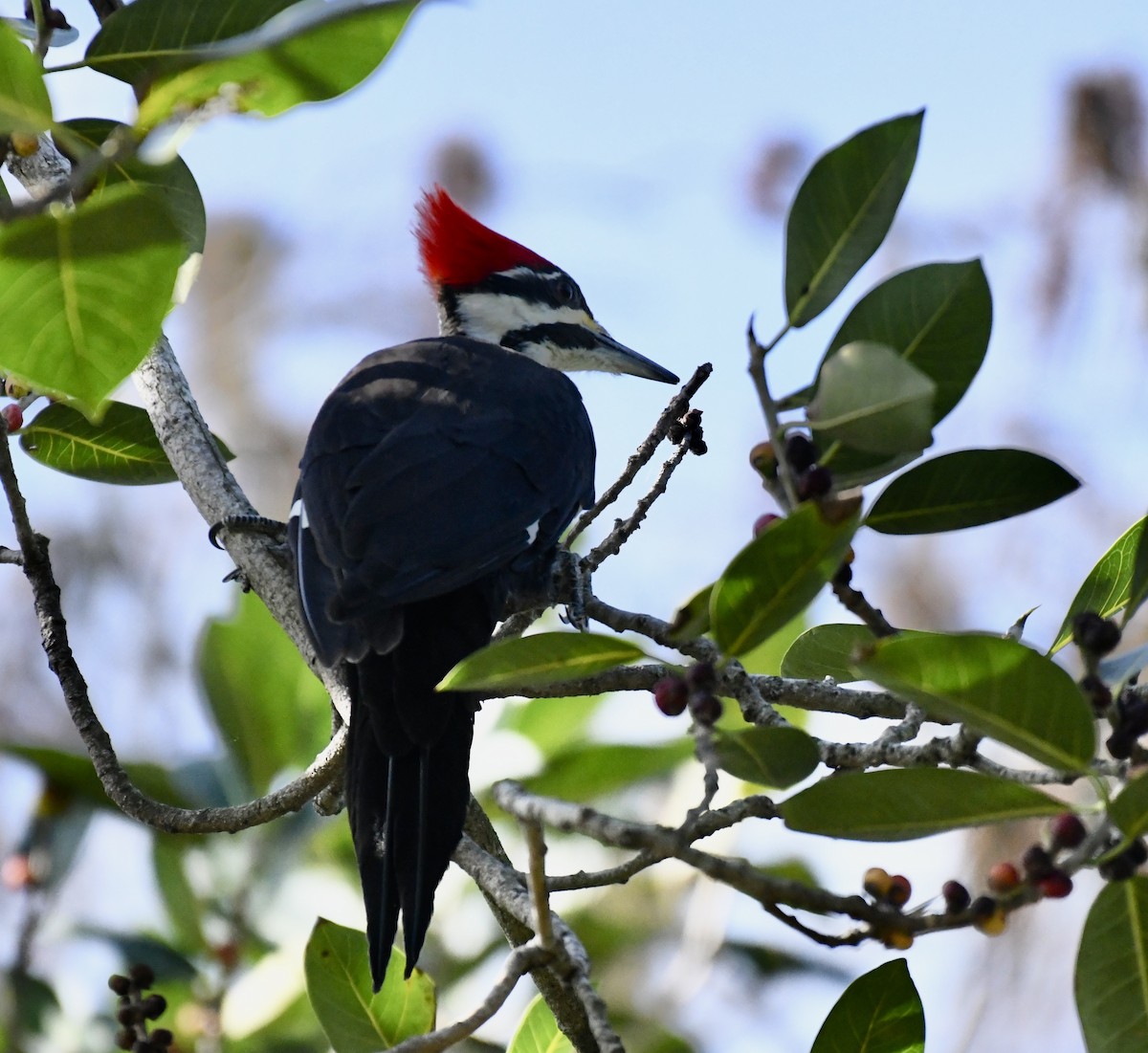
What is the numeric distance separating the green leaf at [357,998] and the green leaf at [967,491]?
814 mm

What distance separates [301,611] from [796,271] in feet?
3.56

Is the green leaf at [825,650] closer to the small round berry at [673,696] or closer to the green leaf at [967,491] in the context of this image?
the green leaf at [967,491]

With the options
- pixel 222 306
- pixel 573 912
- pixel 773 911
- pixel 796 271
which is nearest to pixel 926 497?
pixel 796 271

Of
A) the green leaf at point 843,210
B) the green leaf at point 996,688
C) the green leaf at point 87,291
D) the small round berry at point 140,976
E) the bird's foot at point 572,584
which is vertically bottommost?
the small round berry at point 140,976

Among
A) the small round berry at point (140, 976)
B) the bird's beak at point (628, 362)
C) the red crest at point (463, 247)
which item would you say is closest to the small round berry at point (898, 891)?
the small round berry at point (140, 976)

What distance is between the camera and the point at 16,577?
316 inches

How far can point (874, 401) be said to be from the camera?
120 centimetres

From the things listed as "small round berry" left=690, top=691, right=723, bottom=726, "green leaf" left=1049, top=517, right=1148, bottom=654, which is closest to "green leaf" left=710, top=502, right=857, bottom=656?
"small round berry" left=690, top=691, right=723, bottom=726

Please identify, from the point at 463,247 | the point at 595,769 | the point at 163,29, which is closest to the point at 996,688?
the point at 163,29

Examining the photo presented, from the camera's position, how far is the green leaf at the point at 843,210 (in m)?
1.30

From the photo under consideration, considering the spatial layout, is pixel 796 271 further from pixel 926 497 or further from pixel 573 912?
pixel 573 912

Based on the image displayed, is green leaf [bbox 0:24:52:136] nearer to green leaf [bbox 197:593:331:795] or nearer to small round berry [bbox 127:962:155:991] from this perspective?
small round berry [bbox 127:962:155:991]

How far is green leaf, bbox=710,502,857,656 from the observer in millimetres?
1170

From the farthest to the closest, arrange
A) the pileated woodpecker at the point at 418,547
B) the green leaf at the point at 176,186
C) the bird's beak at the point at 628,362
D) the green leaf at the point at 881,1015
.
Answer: the bird's beak at the point at 628,362, the pileated woodpecker at the point at 418,547, the green leaf at the point at 176,186, the green leaf at the point at 881,1015
